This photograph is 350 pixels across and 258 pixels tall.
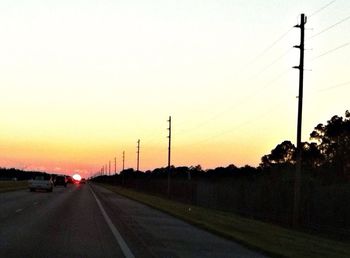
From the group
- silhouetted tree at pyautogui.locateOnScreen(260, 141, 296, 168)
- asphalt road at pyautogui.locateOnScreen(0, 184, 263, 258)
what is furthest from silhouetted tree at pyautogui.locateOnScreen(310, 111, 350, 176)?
asphalt road at pyautogui.locateOnScreen(0, 184, 263, 258)

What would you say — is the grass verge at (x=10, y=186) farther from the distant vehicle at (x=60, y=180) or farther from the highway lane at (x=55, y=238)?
the highway lane at (x=55, y=238)

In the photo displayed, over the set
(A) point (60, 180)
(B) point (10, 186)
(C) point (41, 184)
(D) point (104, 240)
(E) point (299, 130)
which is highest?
(E) point (299, 130)

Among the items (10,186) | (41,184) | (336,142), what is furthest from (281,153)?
(41,184)

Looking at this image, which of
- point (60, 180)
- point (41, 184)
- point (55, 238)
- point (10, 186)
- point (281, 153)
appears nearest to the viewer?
point (55, 238)

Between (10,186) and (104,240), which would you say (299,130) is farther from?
(10,186)

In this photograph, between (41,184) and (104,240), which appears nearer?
(104,240)

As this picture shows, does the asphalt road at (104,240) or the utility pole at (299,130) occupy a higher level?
the utility pole at (299,130)

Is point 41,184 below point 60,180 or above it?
above

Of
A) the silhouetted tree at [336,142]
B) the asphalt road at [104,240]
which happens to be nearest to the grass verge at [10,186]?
the silhouetted tree at [336,142]

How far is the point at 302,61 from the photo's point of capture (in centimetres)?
3981

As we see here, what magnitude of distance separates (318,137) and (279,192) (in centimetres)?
6286

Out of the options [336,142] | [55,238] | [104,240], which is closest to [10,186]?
[336,142]

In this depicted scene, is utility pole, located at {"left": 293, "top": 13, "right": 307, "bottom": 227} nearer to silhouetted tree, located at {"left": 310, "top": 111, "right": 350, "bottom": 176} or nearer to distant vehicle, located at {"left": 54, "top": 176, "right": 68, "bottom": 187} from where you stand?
silhouetted tree, located at {"left": 310, "top": 111, "right": 350, "bottom": 176}

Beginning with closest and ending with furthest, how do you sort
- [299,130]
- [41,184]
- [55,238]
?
[55,238], [299,130], [41,184]
